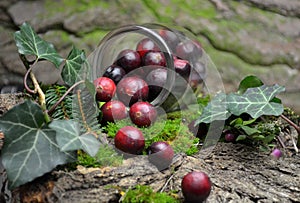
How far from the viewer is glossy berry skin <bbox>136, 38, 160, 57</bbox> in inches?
54.4

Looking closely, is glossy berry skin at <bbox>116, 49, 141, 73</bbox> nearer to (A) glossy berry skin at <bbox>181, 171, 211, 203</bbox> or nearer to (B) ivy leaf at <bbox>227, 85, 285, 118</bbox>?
(B) ivy leaf at <bbox>227, 85, 285, 118</bbox>

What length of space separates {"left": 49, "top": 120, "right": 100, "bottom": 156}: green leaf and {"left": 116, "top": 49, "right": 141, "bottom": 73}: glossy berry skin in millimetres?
359

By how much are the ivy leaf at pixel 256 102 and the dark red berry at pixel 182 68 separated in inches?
6.5

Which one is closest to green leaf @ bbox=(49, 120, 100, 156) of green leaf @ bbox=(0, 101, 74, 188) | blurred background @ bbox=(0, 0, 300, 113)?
green leaf @ bbox=(0, 101, 74, 188)

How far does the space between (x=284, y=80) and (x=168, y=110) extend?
104 centimetres

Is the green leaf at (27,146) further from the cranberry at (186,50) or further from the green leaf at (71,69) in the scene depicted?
the cranberry at (186,50)

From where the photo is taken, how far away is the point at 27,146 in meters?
0.98

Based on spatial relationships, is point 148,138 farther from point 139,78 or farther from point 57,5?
point 57,5

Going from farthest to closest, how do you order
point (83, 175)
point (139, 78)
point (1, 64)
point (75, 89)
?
point (1, 64)
point (139, 78)
point (75, 89)
point (83, 175)

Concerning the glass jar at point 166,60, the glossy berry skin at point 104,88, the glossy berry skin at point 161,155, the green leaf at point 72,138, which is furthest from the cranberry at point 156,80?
the green leaf at point 72,138

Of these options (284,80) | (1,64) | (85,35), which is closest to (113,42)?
(85,35)

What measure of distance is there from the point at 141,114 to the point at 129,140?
0.39 feet

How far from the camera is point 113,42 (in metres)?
1.39

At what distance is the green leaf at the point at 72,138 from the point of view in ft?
3.17
